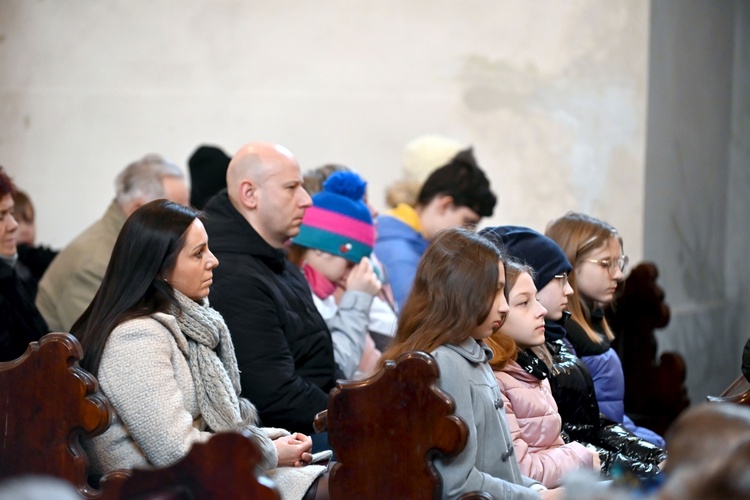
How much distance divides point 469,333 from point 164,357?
→ 828 mm

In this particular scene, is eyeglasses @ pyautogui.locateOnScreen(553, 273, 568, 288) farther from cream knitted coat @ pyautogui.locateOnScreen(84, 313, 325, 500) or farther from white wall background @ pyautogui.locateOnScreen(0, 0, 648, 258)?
white wall background @ pyautogui.locateOnScreen(0, 0, 648, 258)

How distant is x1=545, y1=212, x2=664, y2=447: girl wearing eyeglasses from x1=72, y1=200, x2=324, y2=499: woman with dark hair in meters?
1.34

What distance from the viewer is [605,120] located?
7371 mm

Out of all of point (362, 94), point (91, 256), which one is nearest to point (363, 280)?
point (91, 256)

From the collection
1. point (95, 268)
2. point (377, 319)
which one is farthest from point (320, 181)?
point (95, 268)

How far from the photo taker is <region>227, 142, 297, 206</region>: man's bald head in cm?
408

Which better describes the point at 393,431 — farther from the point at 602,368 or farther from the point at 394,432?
the point at 602,368

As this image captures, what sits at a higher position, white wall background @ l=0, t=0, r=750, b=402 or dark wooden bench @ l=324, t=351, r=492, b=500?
white wall background @ l=0, t=0, r=750, b=402


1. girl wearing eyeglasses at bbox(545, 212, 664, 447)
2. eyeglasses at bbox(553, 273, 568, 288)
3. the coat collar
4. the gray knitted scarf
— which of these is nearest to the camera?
the gray knitted scarf

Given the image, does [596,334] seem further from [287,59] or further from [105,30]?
[105,30]

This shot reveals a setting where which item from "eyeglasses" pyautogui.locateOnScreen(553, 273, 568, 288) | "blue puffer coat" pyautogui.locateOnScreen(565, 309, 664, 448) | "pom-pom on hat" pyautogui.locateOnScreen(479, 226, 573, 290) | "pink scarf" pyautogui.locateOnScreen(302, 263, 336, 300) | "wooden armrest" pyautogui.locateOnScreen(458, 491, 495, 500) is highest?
"pom-pom on hat" pyautogui.locateOnScreen(479, 226, 573, 290)

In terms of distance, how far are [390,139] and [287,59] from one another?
3.01 ft

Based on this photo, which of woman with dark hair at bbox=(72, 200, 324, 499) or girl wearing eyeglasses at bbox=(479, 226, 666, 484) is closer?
woman with dark hair at bbox=(72, 200, 324, 499)

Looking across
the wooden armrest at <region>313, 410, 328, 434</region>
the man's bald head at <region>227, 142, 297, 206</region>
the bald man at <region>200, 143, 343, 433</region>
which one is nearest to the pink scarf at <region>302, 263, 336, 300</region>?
the bald man at <region>200, 143, 343, 433</region>
